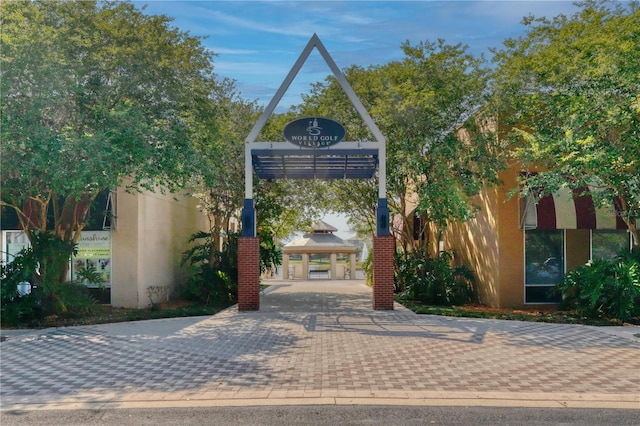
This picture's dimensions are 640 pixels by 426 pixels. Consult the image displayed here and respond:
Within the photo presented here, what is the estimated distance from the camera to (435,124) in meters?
19.0

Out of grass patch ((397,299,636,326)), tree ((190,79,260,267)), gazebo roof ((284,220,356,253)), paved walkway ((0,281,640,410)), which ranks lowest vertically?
grass patch ((397,299,636,326))

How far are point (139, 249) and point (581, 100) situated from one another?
14181 mm

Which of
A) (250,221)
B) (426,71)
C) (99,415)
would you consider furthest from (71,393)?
(426,71)

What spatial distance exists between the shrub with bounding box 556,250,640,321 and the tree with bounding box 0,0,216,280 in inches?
436

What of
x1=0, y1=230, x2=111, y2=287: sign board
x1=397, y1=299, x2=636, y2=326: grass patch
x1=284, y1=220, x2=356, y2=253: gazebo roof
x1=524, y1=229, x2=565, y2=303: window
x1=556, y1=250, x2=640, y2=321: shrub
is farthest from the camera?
x1=284, y1=220, x2=356, y2=253: gazebo roof

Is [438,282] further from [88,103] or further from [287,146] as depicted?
[88,103]

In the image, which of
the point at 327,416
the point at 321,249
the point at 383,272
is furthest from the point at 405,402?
the point at 321,249

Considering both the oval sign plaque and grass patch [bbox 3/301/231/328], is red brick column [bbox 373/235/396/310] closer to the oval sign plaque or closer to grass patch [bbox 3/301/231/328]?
the oval sign plaque

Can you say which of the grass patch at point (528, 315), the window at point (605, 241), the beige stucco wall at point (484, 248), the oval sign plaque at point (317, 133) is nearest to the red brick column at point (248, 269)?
the oval sign plaque at point (317, 133)

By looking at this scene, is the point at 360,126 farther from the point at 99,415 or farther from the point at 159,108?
the point at 99,415

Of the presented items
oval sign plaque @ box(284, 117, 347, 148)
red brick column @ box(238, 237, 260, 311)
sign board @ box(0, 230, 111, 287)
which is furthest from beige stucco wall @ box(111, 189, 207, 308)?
oval sign plaque @ box(284, 117, 347, 148)

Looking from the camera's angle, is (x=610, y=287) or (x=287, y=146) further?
(x=287, y=146)

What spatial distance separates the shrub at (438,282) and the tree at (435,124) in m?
1.91

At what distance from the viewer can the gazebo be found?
4384 centimetres
